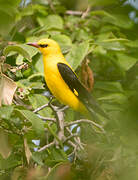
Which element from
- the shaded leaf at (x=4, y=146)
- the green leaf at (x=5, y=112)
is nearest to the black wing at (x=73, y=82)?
the shaded leaf at (x=4, y=146)

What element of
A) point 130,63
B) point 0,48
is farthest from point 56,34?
point 0,48

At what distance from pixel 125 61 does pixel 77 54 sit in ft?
1.98

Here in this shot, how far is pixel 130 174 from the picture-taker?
0.64 m

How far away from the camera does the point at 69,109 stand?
294cm

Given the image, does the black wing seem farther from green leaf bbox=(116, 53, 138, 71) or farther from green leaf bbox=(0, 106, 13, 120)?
green leaf bbox=(0, 106, 13, 120)

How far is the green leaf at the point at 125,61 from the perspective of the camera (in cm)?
283

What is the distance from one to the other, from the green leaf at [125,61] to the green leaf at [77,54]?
50 centimetres

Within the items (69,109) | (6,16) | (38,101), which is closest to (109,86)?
(69,109)

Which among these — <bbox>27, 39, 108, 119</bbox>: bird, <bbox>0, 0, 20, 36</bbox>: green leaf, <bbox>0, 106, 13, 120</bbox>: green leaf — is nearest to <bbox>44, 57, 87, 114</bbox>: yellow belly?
<bbox>27, 39, 108, 119</bbox>: bird

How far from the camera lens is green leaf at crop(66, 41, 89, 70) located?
2.52 metres

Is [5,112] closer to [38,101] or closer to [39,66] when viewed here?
[38,101]

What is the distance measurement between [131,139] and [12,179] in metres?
0.92

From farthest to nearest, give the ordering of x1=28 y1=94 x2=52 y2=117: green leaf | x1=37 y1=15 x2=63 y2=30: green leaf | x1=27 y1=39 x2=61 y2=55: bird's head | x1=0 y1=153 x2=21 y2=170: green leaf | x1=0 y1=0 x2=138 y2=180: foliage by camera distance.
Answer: x1=37 y1=15 x2=63 y2=30: green leaf < x1=27 y1=39 x2=61 y2=55: bird's head < x1=28 y1=94 x2=52 y2=117: green leaf < x1=0 y1=153 x2=21 y2=170: green leaf < x1=0 y1=0 x2=138 y2=180: foliage

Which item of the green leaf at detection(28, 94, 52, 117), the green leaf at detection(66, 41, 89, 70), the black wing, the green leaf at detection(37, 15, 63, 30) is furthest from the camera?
the green leaf at detection(37, 15, 63, 30)
